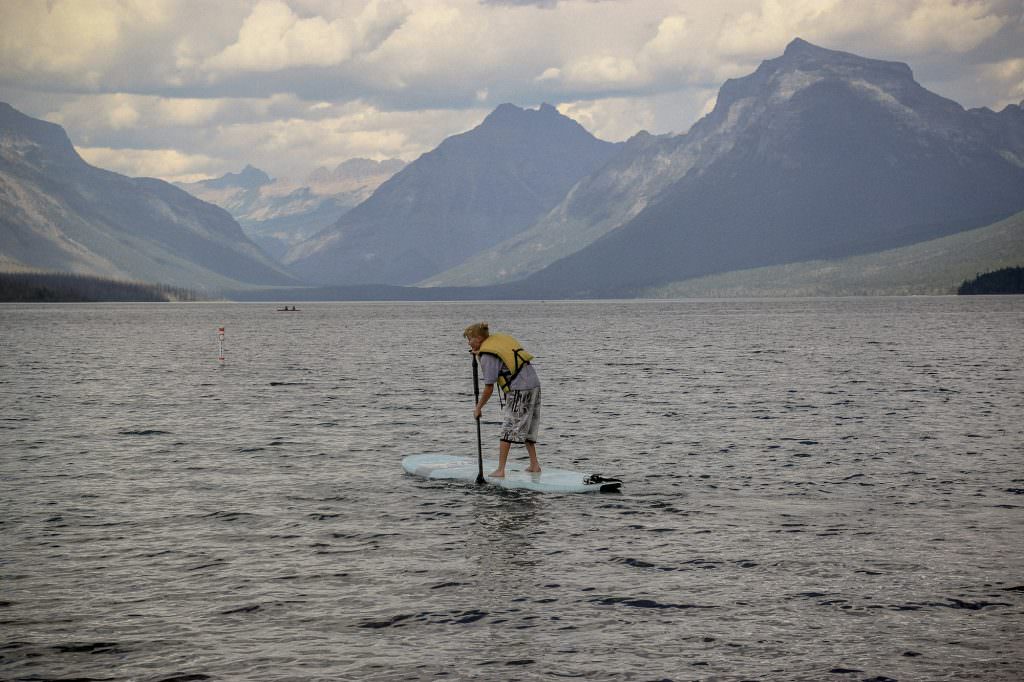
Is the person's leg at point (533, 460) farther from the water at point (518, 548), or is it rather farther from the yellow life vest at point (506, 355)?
the yellow life vest at point (506, 355)

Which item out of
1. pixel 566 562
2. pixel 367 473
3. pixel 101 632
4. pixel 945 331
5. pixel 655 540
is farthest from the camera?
pixel 945 331

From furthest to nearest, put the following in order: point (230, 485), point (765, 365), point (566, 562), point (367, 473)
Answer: point (765, 365), point (367, 473), point (230, 485), point (566, 562)

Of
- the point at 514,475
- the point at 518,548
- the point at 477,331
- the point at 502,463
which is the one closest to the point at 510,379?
the point at 477,331

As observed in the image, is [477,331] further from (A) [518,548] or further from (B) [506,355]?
(A) [518,548]

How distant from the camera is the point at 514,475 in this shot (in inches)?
1176

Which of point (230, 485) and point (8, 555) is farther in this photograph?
point (230, 485)

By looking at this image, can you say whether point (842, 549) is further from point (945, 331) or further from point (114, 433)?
point (945, 331)

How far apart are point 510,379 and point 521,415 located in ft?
3.36

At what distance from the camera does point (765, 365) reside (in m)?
86.0

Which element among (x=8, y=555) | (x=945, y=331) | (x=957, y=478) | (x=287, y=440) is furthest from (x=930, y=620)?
(x=945, y=331)

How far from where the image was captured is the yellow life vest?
2742 centimetres

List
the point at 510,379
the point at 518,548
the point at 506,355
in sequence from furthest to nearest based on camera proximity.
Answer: the point at 510,379 < the point at 506,355 < the point at 518,548

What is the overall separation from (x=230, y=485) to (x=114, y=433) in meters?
15.3

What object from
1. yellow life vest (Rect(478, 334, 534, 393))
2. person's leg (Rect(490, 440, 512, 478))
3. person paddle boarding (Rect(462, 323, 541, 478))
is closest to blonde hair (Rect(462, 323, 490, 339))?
person paddle boarding (Rect(462, 323, 541, 478))
